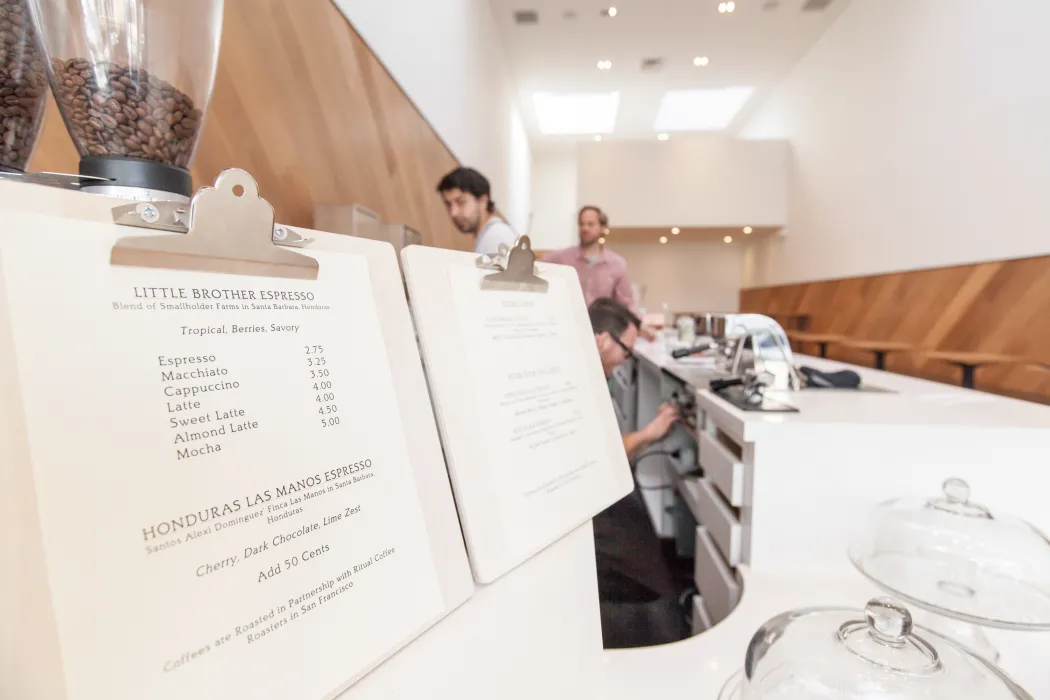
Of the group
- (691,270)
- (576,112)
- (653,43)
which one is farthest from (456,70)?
(691,270)

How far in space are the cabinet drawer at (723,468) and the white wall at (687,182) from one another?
5.34 m

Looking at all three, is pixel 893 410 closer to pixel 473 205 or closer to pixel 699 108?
pixel 473 205

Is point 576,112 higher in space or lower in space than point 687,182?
higher

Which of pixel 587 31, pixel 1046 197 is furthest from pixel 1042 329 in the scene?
pixel 587 31

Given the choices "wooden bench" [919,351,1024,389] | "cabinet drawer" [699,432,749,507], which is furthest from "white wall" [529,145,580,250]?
"cabinet drawer" [699,432,749,507]

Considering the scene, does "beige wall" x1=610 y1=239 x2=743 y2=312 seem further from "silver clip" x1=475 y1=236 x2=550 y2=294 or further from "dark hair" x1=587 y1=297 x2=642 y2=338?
"silver clip" x1=475 y1=236 x2=550 y2=294

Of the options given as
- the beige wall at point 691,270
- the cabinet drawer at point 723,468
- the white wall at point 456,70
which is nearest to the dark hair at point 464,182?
the white wall at point 456,70

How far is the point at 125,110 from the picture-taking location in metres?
0.39

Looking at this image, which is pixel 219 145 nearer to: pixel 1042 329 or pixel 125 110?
pixel 125 110

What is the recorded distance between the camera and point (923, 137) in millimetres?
3607

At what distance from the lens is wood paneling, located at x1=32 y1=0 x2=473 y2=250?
1169mm

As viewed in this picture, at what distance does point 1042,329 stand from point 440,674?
3.70 metres

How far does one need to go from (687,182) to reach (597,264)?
3.43m

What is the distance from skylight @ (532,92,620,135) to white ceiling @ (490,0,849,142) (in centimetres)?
17
